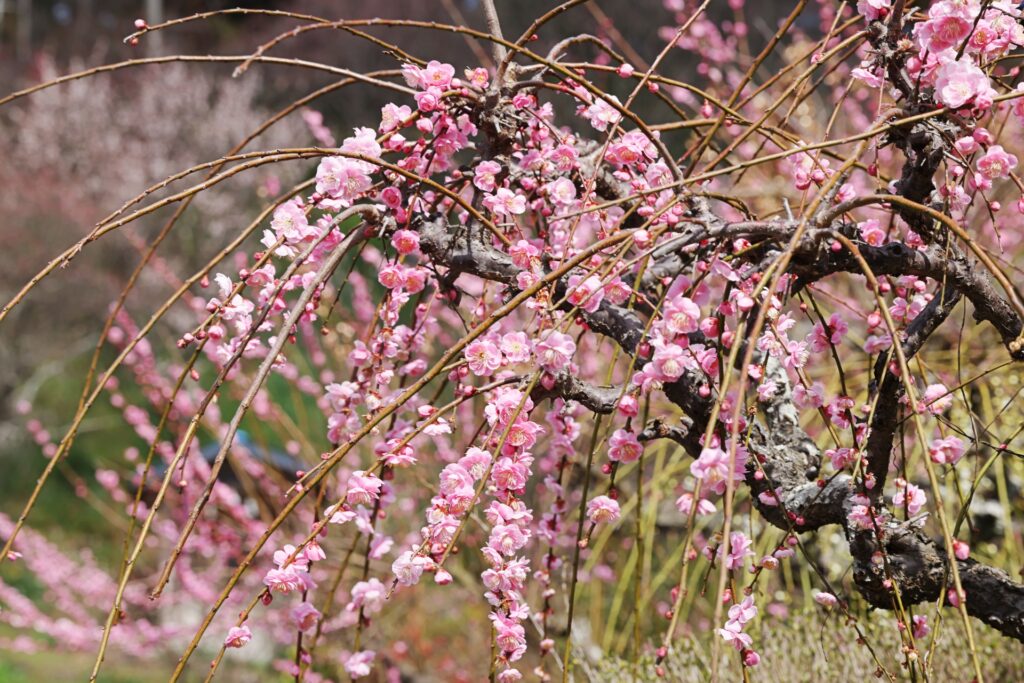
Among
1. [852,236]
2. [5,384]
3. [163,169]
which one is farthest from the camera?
[163,169]

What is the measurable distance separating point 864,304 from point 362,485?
2.98m

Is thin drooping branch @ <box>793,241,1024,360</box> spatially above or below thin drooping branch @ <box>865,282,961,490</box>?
above

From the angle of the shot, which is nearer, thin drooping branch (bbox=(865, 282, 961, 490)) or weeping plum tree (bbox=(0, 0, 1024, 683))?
weeping plum tree (bbox=(0, 0, 1024, 683))

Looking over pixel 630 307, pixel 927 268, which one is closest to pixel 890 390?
pixel 927 268

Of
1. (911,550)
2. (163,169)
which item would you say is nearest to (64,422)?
(163,169)

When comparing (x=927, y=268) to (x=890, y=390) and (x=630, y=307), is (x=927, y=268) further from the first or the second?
(x=630, y=307)

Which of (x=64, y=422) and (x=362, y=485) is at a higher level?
(x=64, y=422)

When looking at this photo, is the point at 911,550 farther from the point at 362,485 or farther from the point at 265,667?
the point at 265,667

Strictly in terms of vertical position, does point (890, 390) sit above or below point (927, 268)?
below

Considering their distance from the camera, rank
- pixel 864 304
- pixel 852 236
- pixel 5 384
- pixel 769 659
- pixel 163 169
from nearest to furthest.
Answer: pixel 852 236
pixel 769 659
pixel 864 304
pixel 5 384
pixel 163 169

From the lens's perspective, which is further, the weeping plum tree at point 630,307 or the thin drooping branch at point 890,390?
the thin drooping branch at point 890,390

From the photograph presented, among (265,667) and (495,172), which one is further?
(265,667)

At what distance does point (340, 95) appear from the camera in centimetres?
1012

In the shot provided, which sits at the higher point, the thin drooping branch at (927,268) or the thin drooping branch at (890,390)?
the thin drooping branch at (927,268)
